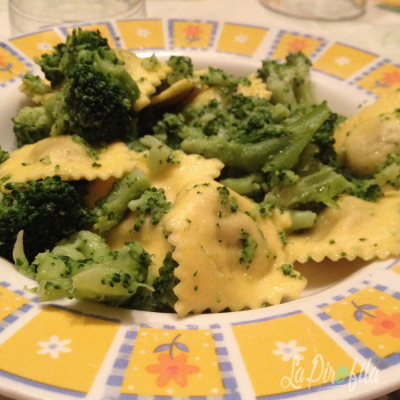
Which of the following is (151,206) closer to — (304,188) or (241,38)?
(304,188)

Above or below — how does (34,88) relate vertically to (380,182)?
above

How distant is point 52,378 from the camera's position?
1.29 metres

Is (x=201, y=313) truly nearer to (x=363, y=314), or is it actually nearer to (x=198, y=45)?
(x=363, y=314)

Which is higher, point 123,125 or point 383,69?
point 383,69

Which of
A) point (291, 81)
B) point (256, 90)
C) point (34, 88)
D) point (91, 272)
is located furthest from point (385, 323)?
point (34, 88)

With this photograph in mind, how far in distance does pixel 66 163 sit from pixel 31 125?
0.59 m

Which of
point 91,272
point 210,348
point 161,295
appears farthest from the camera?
point 161,295

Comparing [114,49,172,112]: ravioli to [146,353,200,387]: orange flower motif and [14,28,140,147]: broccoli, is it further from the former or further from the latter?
[146,353,200,387]: orange flower motif

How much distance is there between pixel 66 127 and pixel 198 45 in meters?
1.77

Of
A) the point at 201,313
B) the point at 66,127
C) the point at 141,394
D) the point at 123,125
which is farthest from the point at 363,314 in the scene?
the point at 66,127

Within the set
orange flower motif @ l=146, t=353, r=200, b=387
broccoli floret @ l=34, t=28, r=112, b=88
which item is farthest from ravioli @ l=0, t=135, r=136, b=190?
orange flower motif @ l=146, t=353, r=200, b=387

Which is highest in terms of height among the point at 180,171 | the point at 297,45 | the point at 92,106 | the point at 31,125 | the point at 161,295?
the point at 297,45

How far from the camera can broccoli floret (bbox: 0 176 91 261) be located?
204 cm

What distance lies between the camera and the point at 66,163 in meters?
2.24
